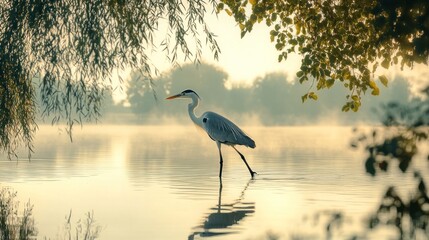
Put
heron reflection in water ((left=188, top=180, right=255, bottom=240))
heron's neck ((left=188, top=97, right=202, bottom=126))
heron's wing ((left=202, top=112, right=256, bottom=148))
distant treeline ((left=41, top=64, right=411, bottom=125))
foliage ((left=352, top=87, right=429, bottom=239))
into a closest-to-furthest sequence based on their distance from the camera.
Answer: foliage ((left=352, top=87, right=429, bottom=239)) → heron reflection in water ((left=188, top=180, right=255, bottom=240)) → heron's wing ((left=202, top=112, right=256, bottom=148)) → heron's neck ((left=188, top=97, right=202, bottom=126)) → distant treeline ((left=41, top=64, right=411, bottom=125))

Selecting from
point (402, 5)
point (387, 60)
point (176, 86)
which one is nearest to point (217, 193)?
point (387, 60)

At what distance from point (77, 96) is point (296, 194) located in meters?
5.62

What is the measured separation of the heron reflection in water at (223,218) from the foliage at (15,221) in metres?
1.78

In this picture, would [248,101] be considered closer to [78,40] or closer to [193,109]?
[193,109]

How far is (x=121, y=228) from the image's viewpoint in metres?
10.3

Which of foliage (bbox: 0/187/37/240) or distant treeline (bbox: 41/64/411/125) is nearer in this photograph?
foliage (bbox: 0/187/37/240)

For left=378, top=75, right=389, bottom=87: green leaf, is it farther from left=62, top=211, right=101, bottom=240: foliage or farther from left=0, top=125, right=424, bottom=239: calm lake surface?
left=62, top=211, right=101, bottom=240: foliage

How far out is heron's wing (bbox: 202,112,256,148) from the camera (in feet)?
66.7

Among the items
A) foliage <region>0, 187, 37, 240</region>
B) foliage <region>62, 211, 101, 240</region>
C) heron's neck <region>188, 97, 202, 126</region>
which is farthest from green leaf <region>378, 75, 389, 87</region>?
heron's neck <region>188, 97, 202, 126</region>

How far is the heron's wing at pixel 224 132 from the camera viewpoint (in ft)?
66.7

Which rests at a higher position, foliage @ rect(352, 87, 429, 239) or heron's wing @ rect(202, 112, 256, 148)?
heron's wing @ rect(202, 112, 256, 148)

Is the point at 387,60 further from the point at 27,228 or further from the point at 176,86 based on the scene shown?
the point at 176,86

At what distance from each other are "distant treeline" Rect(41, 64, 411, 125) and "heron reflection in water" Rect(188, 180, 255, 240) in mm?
126240

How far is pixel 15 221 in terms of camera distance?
35.0 feet
